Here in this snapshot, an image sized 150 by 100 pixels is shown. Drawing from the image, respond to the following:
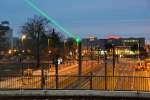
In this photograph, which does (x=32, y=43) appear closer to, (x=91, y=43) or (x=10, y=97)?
(x=91, y=43)

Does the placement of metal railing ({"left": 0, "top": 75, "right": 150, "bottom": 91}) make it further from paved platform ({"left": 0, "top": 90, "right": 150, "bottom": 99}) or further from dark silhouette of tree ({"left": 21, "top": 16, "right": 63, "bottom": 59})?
dark silhouette of tree ({"left": 21, "top": 16, "right": 63, "bottom": 59})

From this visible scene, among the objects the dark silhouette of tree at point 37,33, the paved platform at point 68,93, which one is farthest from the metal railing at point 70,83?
the dark silhouette of tree at point 37,33

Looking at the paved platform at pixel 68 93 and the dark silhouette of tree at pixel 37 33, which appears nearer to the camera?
the paved platform at pixel 68 93

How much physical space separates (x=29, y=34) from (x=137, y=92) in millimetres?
65134

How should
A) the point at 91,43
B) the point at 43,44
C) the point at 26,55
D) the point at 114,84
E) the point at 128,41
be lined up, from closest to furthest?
the point at 114,84
the point at 43,44
the point at 26,55
the point at 91,43
the point at 128,41

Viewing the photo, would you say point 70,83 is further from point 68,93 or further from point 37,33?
point 37,33

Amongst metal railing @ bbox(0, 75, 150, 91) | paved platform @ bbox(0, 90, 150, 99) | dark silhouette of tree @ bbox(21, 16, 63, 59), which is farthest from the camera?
dark silhouette of tree @ bbox(21, 16, 63, 59)

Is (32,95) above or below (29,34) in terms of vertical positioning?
below

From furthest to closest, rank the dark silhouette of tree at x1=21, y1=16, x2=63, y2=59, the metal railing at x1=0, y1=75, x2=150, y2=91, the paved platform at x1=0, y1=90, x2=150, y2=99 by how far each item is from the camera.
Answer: the dark silhouette of tree at x1=21, y1=16, x2=63, y2=59, the metal railing at x1=0, y1=75, x2=150, y2=91, the paved platform at x1=0, y1=90, x2=150, y2=99

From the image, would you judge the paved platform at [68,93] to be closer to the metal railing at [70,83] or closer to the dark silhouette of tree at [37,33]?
the metal railing at [70,83]

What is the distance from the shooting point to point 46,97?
928 inches

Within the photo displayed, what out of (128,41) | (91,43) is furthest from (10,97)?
(128,41)

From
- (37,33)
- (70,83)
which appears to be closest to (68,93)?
(70,83)

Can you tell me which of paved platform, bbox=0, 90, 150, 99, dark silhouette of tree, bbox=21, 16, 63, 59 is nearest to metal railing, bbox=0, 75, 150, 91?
paved platform, bbox=0, 90, 150, 99
